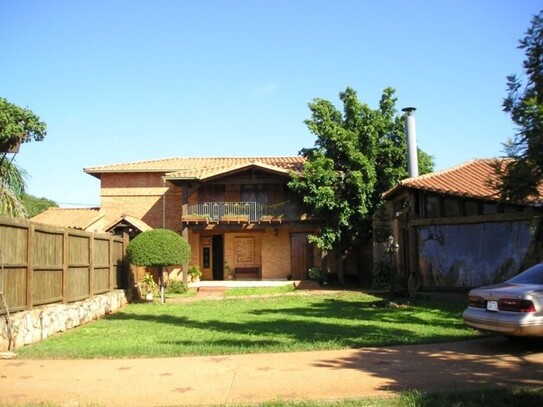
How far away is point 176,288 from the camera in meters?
23.2

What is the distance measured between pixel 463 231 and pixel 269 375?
11.3 m

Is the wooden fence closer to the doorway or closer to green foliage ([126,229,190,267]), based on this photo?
green foliage ([126,229,190,267])

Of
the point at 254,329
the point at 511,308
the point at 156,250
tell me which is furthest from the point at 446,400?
the point at 156,250

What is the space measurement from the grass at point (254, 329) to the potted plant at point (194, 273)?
8771 mm

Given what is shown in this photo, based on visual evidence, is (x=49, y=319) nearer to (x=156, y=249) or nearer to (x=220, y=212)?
(x=156, y=249)

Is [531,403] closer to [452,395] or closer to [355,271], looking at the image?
[452,395]

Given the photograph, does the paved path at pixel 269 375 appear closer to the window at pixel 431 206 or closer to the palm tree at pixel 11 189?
the palm tree at pixel 11 189

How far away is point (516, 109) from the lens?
5.71m

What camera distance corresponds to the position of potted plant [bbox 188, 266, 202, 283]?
2639 cm

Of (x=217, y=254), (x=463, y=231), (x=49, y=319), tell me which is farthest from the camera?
(x=217, y=254)

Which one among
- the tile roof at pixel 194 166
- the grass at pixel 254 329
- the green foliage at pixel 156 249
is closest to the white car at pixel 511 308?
the grass at pixel 254 329

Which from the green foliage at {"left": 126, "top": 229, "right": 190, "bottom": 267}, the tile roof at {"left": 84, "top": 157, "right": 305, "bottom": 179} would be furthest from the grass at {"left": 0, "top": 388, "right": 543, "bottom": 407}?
the tile roof at {"left": 84, "top": 157, "right": 305, "bottom": 179}

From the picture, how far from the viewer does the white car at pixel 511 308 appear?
764 cm

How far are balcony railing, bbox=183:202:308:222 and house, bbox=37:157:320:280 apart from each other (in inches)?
2.0
